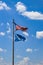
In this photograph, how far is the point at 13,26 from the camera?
37.8 meters

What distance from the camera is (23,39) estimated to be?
129 feet

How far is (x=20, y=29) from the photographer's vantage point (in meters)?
40.1

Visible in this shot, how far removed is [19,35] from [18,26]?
146 centimetres

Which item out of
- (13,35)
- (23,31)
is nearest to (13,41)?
(13,35)

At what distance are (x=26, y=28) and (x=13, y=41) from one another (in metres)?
4.17

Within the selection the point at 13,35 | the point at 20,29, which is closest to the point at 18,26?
the point at 20,29

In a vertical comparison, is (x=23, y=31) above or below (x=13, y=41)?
above

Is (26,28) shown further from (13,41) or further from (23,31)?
(13,41)

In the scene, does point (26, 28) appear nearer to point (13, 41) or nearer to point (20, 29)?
point (20, 29)

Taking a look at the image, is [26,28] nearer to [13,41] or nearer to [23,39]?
[23,39]

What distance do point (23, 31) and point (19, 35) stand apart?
2.81 ft

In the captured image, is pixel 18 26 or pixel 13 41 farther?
pixel 18 26

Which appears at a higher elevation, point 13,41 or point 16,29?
point 16,29

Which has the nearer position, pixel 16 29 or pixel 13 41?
pixel 13 41
